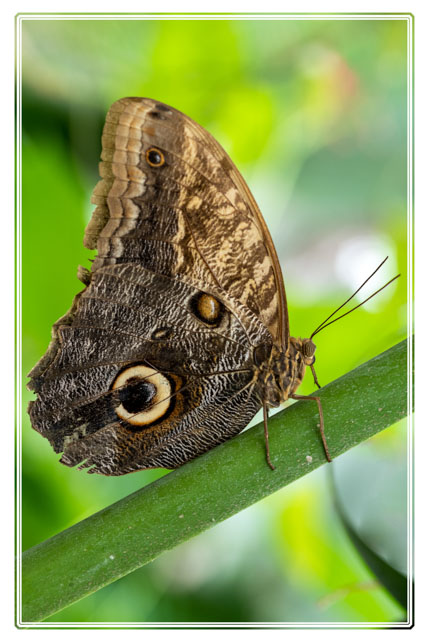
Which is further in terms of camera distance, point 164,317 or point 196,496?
point 164,317

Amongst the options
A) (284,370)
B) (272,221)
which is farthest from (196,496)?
(272,221)

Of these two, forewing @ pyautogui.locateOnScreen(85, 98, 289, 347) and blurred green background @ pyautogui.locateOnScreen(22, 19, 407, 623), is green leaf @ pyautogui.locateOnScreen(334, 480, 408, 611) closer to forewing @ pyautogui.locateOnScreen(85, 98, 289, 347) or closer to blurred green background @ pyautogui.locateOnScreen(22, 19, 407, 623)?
blurred green background @ pyautogui.locateOnScreen(22, 19, 407, 623)

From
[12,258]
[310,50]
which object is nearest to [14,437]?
[12,258]

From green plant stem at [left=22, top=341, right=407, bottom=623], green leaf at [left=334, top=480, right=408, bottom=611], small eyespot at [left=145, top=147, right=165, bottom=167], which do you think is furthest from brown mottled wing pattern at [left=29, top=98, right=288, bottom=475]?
green leaf at [left=334, top=480, right=408, bottom=611]

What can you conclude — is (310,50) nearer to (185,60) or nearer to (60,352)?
(185,60)

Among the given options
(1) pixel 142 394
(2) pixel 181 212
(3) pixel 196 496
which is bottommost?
(3) pixel 196 496

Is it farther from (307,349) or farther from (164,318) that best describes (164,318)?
(307,349)
